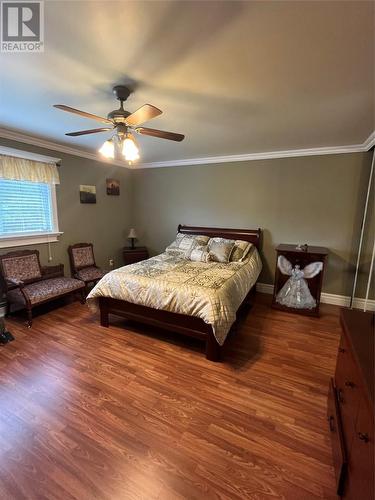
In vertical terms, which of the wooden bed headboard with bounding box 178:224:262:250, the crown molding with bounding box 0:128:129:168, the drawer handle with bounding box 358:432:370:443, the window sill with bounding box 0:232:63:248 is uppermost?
the crown molding with bounding box 0:128:129:168

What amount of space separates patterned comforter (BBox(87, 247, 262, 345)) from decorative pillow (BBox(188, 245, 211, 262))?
19 centimetres

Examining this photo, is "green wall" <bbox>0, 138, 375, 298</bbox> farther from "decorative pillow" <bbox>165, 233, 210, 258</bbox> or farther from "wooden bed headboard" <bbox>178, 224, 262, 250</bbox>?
"decorative pillow" <bbox>165, 233, 210, 258</bbox>

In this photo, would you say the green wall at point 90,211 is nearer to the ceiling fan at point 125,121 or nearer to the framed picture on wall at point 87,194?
the framed picture on wall at point 87,194

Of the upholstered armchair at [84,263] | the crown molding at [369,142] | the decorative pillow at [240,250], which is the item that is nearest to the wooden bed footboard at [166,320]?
the upholstered armchair at [84,263]

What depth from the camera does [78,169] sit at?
3973mm

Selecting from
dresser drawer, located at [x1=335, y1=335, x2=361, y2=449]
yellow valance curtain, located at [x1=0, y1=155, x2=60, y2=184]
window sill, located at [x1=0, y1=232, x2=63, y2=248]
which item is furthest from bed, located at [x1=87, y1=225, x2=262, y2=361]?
yellow valance curtain, located at [x1=0, y1=155, x2=60, y2=184]

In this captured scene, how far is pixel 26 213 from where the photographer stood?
3391mm

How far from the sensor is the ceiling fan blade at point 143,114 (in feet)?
5.35

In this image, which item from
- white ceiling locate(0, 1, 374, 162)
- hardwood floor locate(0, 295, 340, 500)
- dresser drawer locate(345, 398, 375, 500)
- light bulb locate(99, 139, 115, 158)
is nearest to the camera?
dresser drawer locate(345, 398, 375, 500)

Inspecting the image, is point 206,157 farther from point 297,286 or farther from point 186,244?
point 297,286

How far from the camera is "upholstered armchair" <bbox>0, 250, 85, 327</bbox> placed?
9.55 feet

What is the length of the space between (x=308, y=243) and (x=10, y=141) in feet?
15.2

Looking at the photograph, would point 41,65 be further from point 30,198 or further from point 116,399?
point 116,399

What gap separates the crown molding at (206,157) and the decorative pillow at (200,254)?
5.66 ft
